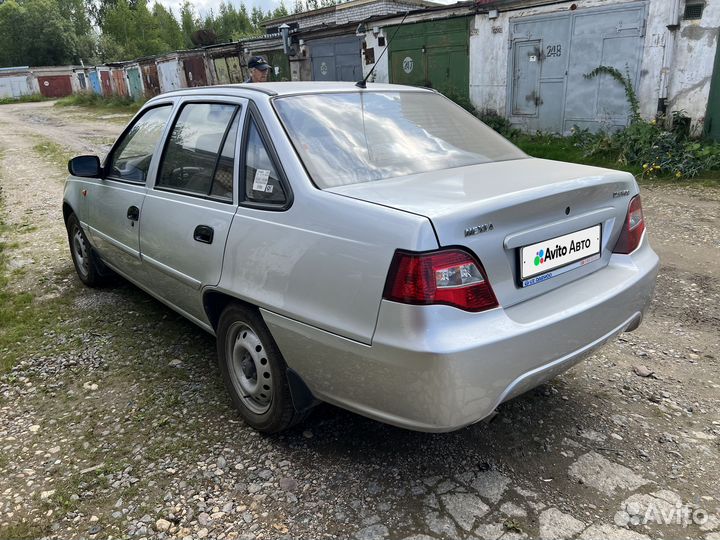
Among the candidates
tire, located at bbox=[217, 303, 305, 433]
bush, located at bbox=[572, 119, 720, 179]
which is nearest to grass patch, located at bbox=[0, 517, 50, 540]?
tire, located at bbox=[217, 303, 305, 433]

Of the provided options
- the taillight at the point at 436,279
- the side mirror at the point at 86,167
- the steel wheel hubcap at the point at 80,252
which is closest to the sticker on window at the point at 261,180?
the taillight at the point at 436,279

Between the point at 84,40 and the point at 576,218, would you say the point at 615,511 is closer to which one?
the point at 576,218

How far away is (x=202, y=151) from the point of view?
3129 mm

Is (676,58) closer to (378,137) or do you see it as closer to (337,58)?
(378,137)

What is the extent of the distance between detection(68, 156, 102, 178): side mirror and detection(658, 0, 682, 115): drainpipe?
962cm

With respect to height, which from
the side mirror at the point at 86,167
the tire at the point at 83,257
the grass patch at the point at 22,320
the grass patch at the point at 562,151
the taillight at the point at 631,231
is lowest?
the grass patch at the point at 562,151

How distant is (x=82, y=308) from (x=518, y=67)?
1075 centimetres

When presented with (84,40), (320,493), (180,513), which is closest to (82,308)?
(180,513)

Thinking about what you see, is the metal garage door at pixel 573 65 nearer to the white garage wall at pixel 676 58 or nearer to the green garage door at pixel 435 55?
the white garage wall at pixel 676 58

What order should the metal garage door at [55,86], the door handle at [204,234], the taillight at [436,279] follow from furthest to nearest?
1. the metal garage door at [55,86]
2. the door handle at [204,234]
3. the taillight at [436,279]

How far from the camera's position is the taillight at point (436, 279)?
1.96 meters

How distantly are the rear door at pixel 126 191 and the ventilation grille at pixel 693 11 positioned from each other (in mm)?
9364

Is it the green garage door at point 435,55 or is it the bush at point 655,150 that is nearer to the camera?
the bush at point 655,150

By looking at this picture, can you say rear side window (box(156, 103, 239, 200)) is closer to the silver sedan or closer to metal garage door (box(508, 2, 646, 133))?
the silver sedan
